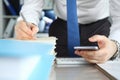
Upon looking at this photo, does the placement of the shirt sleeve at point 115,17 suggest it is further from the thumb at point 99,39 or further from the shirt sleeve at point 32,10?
the shirt sleeve at point 32,10

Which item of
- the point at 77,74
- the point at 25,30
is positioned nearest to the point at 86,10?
the point at 25,30

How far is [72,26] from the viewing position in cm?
105

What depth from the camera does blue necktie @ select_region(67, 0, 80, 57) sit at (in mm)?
1009

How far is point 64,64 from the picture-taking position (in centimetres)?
83

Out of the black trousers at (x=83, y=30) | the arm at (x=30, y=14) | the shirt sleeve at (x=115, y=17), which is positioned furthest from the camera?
the black trousers at (x=83, y=30)

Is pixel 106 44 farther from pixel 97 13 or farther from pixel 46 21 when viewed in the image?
pixel 46 21

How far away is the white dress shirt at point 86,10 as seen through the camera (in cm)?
113

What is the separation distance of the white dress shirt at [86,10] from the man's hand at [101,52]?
22cm

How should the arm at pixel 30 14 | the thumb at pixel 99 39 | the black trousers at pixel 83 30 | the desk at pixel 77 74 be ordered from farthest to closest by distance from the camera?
the black trousers at pixel 83 30 → the arm at pixel 30 14 → the thumb at pixel 99 39 → the desk at pixel 77 74

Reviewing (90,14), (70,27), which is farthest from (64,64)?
(90,14)

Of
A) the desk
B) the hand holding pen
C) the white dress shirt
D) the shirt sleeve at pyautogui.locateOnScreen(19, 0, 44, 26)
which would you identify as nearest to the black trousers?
the white dress shirt

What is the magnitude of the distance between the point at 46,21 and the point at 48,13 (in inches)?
3.2

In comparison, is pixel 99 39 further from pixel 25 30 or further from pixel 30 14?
pixel 30 14

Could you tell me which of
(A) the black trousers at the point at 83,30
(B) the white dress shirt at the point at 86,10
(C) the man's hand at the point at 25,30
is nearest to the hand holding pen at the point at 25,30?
(C) the man's hand at the point at 25,30
